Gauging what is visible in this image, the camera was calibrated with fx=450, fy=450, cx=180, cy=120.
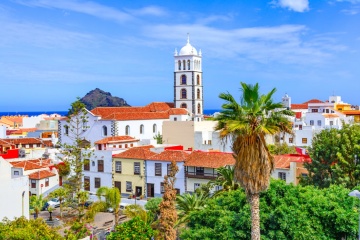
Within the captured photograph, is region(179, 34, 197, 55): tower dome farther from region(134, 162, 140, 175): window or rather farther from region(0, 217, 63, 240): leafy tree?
region(0, 217, 63, 240): leafy tree

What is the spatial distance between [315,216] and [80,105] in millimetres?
14794

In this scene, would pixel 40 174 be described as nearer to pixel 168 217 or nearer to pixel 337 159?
pixel 168 217

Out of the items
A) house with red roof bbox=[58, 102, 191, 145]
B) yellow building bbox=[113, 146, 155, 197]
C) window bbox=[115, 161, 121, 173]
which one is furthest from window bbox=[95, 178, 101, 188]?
house with red roof bbox=[58, 102, 191, 145]

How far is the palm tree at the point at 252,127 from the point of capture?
1419 centimetres

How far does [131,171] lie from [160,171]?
131 inches

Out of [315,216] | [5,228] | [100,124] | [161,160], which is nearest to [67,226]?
[161,160]

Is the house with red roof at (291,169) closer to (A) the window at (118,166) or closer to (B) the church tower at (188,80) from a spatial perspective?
(A) the window at (118,166)

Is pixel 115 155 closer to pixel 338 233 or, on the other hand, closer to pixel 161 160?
pixel 161 160

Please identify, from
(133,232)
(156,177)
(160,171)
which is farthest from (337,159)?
(156,177)

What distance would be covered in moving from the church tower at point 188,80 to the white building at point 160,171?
4205cm

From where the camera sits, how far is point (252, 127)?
14.3 m

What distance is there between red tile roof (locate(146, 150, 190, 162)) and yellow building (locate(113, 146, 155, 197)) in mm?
1000

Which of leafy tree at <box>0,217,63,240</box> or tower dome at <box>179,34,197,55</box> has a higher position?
tower dome at <box>179,34,197,55</box>

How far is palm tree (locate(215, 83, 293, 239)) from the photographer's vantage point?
46.5 feet
